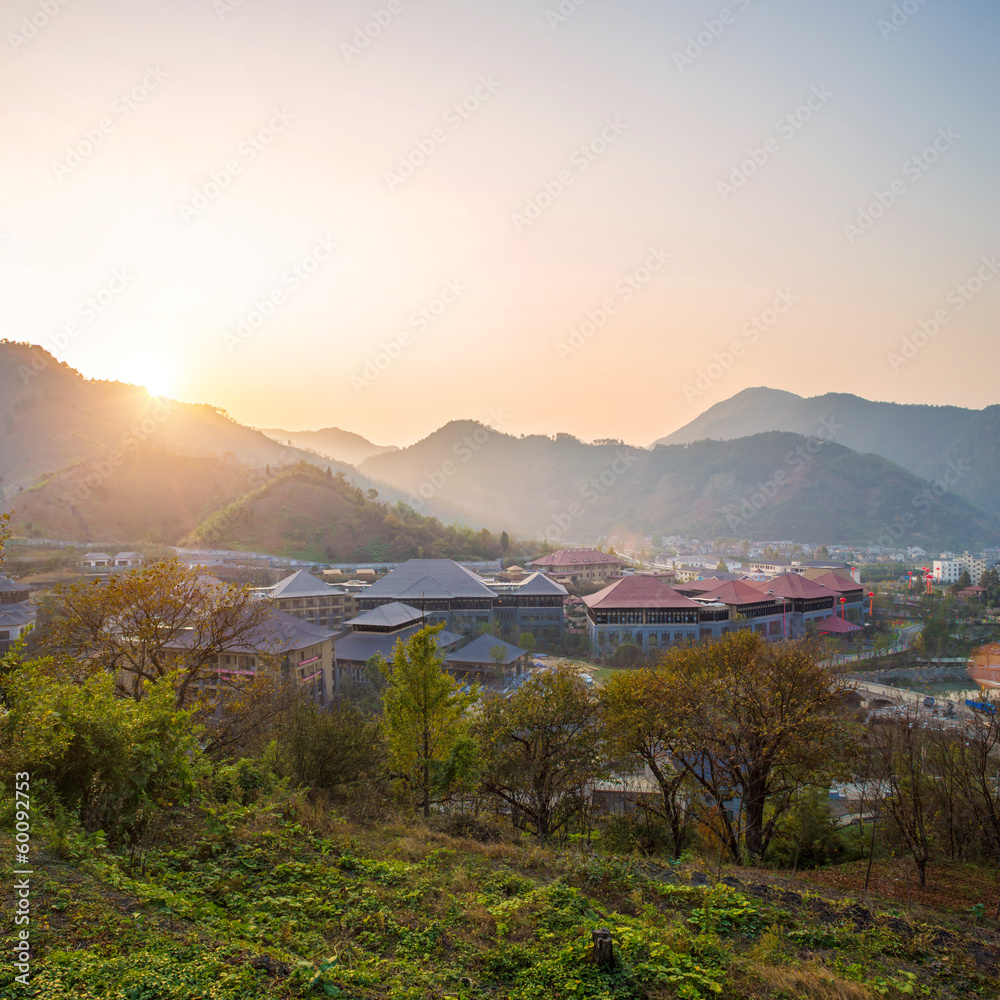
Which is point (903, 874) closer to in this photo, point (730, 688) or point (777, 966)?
point (730, 688)

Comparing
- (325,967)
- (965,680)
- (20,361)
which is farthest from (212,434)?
(325,967)

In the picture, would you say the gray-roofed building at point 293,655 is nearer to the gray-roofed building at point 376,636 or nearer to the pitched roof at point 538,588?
the gray-roofed building at point 376,636

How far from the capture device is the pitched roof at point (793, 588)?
146 feet

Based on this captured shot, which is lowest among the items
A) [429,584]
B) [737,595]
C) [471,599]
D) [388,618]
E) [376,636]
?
[376,636]

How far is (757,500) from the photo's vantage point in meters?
158

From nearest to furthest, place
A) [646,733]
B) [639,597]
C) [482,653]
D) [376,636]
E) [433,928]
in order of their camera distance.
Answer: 1. [433,928]
2. [646,733]
3. [482,653]
4. [376,636]
5. [639,597]

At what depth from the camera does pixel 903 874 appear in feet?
27.2

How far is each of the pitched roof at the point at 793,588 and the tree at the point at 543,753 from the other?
1468 inches

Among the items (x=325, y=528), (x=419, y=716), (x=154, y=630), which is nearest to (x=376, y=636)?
(x=154, y=630)

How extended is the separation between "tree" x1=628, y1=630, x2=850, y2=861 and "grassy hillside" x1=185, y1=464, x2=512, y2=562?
54.4 metres

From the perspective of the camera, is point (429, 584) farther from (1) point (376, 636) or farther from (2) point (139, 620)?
(2) point (139, 620)

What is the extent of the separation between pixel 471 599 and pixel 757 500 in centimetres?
13650
